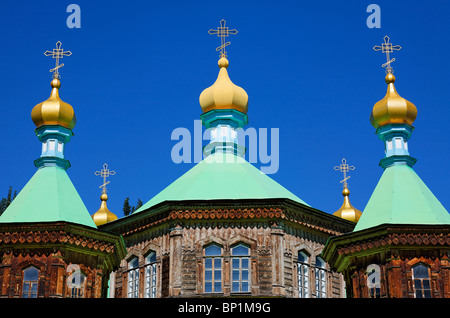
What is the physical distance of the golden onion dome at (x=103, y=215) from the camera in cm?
3266

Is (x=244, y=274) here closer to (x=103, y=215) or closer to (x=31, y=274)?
(x=31, y=274)

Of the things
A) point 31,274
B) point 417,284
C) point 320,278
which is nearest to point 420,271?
point 417,284

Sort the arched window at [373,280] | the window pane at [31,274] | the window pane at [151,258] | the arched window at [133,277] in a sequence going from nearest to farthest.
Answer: the window pane at [31,274] < the arched window at [373,280] < the window pane at [151,258] < the arched window at [133,277]

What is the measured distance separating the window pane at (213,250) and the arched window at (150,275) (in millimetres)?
1746

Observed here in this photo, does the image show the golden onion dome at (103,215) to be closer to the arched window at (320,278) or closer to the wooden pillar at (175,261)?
the wooden pillar at (175,261)

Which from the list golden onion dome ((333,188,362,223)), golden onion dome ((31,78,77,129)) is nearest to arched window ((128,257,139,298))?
golden onion dome ((31,78,77,129))

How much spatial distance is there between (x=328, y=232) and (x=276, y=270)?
303 cm

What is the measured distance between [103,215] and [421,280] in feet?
49.7

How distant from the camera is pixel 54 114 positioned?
1016 inches

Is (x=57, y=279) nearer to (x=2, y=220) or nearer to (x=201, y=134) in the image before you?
(x=2, y=220)

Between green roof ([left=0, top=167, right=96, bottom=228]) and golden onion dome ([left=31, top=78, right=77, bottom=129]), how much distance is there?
1.81 meters

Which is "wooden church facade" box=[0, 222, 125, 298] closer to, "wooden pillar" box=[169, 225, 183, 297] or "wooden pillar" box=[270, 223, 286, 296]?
"wooden pillar" box=[169, 225, 183, 297]

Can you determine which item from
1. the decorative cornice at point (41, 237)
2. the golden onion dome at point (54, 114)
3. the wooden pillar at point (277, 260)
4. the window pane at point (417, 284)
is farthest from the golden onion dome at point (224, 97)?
the window pane at point (417, 284)
